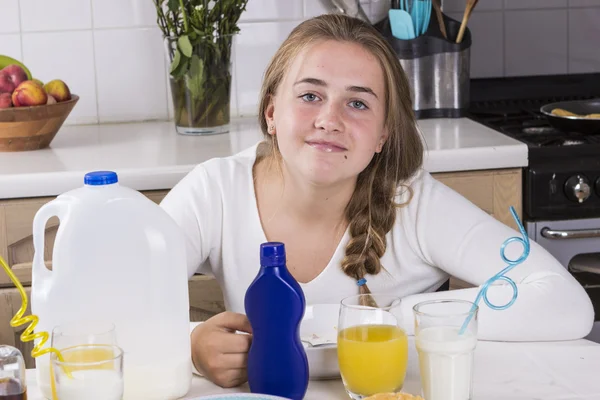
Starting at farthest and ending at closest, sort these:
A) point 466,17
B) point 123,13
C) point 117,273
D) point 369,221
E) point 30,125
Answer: point 123,13 < point 466,17 < point 30,125 < point 369,221 < point 117,273

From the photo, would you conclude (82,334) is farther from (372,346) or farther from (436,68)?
(436,68)

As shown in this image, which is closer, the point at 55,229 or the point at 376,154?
the point at 376,154

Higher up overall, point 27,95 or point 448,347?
point 27,95

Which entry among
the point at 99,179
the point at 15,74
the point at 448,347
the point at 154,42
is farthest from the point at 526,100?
the point at 99,179

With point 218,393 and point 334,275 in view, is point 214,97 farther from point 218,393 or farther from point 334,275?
point 218,393

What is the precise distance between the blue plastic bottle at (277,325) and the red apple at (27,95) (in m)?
1.25

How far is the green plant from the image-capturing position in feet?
7.54

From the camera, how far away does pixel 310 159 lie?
4.95ft

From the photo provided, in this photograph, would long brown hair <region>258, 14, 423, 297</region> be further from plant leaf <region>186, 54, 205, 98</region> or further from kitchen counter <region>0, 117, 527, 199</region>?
plant leaf <region>186, 54, 205, 98</region>

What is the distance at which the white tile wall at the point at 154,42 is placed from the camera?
2.54 m

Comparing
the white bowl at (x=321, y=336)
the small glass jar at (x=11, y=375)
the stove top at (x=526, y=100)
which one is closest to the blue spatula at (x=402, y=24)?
the stove top at (x=526, y=100)

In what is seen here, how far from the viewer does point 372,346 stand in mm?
1092

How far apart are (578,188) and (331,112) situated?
829 millimetres

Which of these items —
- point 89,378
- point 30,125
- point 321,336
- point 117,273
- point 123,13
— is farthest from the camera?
point 123,13
